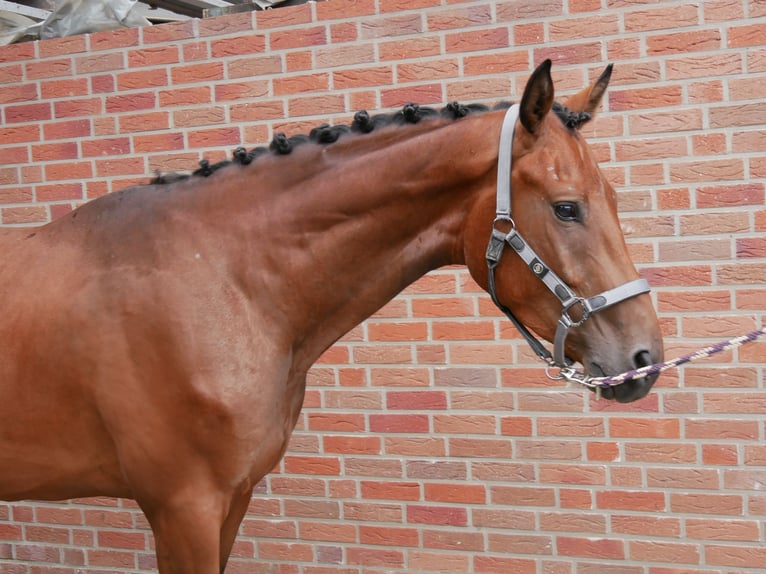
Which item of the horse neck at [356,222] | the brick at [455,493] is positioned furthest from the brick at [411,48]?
the brick at [455,493]

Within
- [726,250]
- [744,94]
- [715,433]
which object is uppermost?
[744,94]

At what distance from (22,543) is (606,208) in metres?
3.46

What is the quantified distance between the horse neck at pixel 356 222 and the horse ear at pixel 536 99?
6.4 inches

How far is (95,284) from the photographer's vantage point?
206 cm

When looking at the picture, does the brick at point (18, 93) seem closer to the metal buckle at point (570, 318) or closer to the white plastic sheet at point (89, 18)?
the white plastic sheet at point (89, 18)

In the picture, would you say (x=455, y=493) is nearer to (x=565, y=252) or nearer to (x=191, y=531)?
(x=191, y=531)

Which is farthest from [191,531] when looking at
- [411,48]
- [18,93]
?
[18,93]

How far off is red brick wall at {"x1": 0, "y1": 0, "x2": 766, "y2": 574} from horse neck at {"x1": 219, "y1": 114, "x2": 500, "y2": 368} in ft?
3.79

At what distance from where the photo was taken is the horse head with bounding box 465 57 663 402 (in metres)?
1.81

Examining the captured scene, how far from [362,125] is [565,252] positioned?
2.33 ft

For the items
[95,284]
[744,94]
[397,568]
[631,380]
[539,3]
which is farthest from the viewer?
[397,568]

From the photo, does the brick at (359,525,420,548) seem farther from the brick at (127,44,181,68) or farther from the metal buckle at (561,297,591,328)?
the brick at (127,44,181,68)

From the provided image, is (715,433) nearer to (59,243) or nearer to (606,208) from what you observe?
(606,208)

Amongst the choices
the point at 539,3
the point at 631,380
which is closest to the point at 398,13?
the point at 539,3
